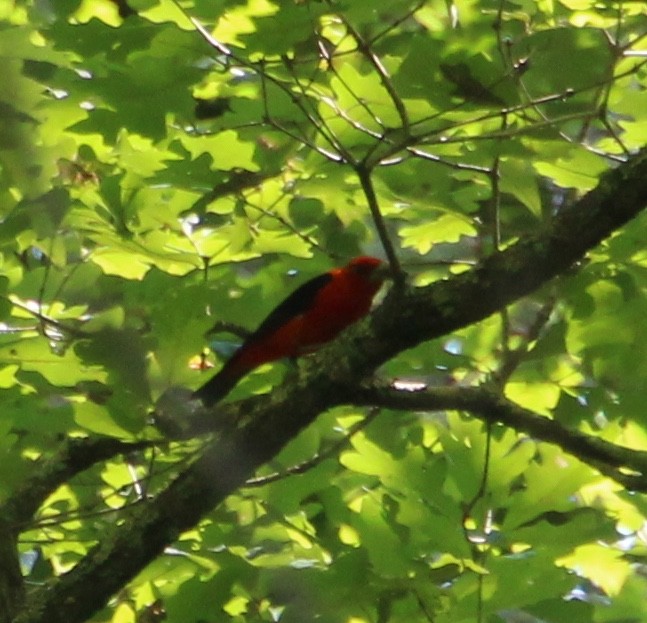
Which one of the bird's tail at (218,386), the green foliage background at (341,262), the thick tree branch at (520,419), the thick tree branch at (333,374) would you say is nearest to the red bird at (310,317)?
the bird's tail at (218,386)

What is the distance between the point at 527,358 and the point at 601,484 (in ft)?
1.89

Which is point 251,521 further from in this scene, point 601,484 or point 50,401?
point 601,484

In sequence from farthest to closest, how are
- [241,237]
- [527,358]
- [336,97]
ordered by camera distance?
[241,237] → [527,358] → [336,97]

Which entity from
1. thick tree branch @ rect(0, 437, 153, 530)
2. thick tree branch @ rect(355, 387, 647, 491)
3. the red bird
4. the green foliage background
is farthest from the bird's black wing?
thick tree branch @ rect(355, 387, 647, 491)

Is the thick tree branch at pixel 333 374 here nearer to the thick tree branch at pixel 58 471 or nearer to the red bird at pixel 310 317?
the red bird at pixel 310 317

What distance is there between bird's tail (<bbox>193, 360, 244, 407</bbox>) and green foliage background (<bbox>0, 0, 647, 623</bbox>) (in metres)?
0.06

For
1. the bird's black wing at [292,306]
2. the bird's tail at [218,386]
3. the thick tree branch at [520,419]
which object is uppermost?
the bird's black wing at [292,306]

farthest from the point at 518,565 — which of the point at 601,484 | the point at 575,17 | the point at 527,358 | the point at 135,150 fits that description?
the point at 135,150

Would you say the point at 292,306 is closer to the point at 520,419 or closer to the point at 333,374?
the point at 333,374

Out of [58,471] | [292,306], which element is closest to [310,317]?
[292,306]

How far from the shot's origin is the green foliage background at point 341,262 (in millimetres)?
2307

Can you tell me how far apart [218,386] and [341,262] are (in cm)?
73

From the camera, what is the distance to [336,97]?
2.65m

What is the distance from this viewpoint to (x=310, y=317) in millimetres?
4293
